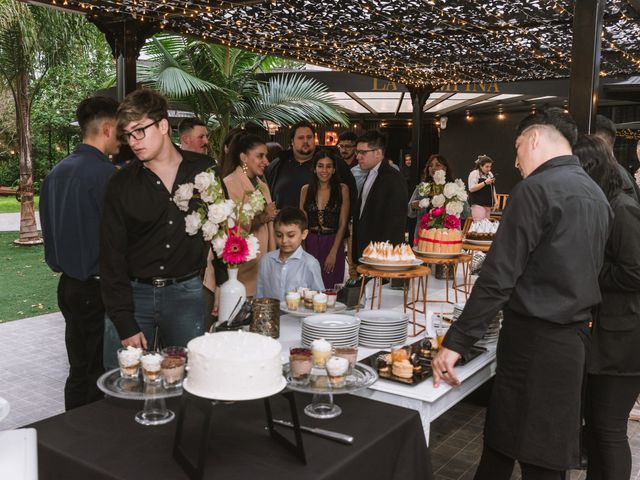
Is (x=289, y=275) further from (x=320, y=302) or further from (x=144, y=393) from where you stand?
(x=144, y=393)

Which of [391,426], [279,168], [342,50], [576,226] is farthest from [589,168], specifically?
[342,50]

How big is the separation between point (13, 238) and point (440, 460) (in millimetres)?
12093

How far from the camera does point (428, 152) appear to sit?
2100 cm

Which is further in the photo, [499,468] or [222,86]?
[222,86]

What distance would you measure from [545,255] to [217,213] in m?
1.25

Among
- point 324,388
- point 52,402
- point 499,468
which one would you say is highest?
point 324,388

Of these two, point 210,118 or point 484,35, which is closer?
point 484,35

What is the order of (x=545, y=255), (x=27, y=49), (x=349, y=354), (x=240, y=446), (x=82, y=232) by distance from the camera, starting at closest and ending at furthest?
1. (x=240, y=446)
2. (x=349, y=354)
3. (x=545, y=255)
4. (x=82, y=232)
5. (x=27, y=49)

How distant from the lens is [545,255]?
7.25 feet

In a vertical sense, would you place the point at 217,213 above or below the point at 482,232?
above

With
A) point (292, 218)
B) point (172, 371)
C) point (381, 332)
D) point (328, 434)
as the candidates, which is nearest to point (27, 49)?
point (292, 218)

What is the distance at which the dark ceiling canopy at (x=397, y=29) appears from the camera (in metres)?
5.08

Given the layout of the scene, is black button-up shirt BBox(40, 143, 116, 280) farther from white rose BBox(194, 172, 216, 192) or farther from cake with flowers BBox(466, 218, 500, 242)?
cake with flowers BBox(466, 218, 500, 242)

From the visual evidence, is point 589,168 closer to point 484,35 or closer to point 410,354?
point 410,354
